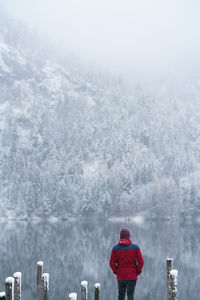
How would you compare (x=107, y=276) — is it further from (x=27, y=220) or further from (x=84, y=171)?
(x=84, y=171)

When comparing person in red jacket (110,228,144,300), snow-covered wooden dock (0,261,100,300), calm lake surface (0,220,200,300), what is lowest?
calm lake surface (0,220,200,300)

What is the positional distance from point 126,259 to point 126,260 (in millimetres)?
39

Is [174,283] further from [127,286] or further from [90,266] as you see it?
[90,266]

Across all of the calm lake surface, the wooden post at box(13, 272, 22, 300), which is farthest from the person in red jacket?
the calm lake surface

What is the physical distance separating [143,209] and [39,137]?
71.7 m

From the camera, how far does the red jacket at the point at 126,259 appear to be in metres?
13.9

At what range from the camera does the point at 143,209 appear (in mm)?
157500

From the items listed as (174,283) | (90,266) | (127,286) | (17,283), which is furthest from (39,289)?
(90,266)

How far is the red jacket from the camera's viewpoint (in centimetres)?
1388

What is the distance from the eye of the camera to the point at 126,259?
13.9 metres

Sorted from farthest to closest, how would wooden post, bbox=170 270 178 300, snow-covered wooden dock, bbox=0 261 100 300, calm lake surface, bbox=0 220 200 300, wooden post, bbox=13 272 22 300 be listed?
calm lake surface, bbox=0 220 200 300
wooden post, bbox=13 272 22 300
wooden post, bbox=170 270 178 300
snow-covered wooden dock, bbox=0 261 100 300

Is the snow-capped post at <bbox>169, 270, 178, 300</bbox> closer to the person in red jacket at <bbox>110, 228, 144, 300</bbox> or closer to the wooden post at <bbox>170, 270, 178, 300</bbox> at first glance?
the wooden post at <bbox>170, 270, 178, 300</bbox>

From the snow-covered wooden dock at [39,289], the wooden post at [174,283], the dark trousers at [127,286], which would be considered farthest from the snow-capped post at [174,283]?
the snow-covered wooden dock at [39,289]

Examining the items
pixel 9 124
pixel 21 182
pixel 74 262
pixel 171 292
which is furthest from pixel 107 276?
pixel 9 124
